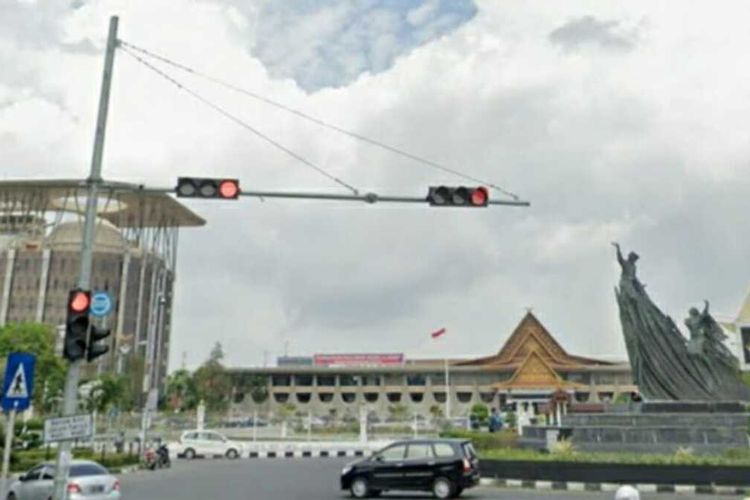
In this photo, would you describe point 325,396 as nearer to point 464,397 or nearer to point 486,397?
point 464,397

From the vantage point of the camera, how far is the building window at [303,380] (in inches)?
3735

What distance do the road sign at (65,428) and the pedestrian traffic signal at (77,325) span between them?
0.77 m

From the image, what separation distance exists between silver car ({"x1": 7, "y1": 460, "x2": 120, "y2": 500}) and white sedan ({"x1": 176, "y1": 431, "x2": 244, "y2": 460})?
22.5m

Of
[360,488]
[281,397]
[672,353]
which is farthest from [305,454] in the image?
[281,397]

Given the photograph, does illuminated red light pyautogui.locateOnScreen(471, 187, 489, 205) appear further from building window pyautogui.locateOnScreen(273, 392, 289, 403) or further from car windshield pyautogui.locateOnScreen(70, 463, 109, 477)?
building window pyautogui.locateOnScreen(273, 392, 289, 403)

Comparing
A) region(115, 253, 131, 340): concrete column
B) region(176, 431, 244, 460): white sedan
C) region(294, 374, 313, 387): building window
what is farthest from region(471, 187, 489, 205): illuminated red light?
region(294, 374, 313, 387): building window

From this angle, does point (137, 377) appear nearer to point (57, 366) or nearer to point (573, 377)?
point (57, 366)

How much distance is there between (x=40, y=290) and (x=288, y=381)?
31.5 m

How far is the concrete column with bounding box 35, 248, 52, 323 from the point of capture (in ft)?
275

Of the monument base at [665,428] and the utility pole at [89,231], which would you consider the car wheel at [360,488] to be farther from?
the monument base at [665,428]

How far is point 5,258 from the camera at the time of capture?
275ft

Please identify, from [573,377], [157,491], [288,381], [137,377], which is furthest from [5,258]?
[157,491]

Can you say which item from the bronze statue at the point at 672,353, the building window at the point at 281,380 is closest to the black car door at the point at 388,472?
the bronze statue at the point at 672,353

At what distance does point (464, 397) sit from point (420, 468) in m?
71.8
